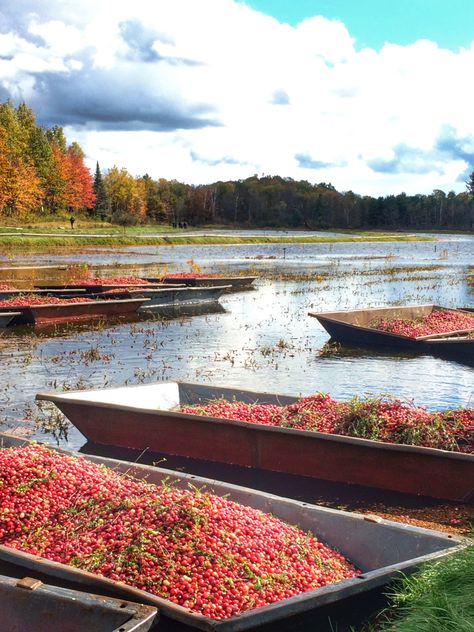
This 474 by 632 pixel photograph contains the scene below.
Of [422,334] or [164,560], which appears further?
[422,334]

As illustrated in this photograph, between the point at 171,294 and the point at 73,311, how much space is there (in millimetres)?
4700

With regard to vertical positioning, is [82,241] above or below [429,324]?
above

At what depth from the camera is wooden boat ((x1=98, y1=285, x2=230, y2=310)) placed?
26203mm

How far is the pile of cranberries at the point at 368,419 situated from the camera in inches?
372

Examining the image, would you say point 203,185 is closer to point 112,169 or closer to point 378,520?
point 112,169

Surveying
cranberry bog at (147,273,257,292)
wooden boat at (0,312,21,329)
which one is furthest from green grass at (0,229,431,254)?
wooden boat at (0,312,21,329)

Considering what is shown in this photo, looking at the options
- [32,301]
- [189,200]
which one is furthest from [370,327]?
Result: [189,200]

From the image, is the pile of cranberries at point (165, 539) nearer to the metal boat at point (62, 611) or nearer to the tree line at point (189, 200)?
the metal boat at point (62, 611)

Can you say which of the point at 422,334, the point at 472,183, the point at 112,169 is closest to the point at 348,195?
the point at 472,183

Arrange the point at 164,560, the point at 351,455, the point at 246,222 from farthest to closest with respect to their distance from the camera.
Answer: the point at 246,222 → the point at 351,455 → the point at 164,560

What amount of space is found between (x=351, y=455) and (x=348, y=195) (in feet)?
591

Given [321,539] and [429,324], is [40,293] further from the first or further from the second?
[321,539]

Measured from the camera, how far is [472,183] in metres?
174

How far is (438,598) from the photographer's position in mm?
5355
